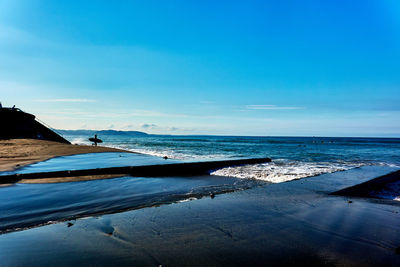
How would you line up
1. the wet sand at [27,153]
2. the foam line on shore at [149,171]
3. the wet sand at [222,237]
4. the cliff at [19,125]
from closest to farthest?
1. the wet sand at [222,237]
2. the foam line on shore at [149,171]
3. the wet sand at [27,153]
4. the cliff at [19,125]

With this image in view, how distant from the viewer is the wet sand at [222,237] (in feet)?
8.67

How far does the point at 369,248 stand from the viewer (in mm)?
2943

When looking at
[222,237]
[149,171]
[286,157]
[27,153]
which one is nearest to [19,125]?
[27,153]

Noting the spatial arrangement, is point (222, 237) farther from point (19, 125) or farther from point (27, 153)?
point (19, 125)

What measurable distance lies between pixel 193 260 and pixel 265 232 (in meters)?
1.35

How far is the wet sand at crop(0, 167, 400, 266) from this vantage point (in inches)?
104

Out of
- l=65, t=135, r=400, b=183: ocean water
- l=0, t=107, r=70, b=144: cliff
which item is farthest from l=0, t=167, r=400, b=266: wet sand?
l=0, t=107, r=70, b=144: cliff

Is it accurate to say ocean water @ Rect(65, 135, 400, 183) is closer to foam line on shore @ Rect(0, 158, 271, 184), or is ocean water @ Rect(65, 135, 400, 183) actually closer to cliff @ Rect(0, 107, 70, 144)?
foam line on shore @ Rect(0, 158, 271, 184)

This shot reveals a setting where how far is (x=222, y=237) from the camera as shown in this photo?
326 centimetres

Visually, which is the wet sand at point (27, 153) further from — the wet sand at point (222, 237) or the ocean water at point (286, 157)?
the wet sand at point (222, 237)

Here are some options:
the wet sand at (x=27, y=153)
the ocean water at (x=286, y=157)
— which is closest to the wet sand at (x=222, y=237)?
the ocean water at (x=286, y=157)

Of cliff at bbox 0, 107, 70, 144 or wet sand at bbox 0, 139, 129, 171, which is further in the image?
cliff at bbox 0, 107, 70, 144

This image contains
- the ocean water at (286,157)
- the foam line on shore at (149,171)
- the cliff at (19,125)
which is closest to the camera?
the foam line on shore at (149,171)

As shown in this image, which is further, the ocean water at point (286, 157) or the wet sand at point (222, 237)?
the ocean water at point (286, 157)
